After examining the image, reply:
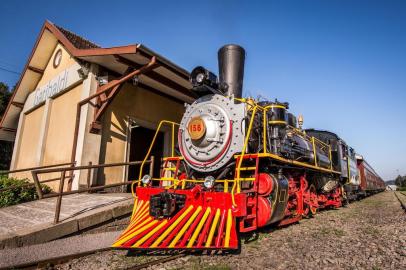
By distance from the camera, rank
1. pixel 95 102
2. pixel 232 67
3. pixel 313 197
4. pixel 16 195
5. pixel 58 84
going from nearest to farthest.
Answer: pixel 232 67
pixel 313 197
pixel 16 195
pixel 95 102
pixel 58 84

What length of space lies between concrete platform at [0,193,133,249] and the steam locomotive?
813 millimetres

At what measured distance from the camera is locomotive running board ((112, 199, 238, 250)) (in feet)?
12.3

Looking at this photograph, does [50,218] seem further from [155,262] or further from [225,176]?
[225,176]

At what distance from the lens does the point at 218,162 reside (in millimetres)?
5453

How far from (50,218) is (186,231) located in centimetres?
306

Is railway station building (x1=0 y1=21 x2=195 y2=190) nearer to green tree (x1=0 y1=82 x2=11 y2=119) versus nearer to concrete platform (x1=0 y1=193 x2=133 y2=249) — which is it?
concrete platform (x1=0 y1=193 x2=133 y2=249)

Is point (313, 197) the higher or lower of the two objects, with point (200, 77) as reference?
lower

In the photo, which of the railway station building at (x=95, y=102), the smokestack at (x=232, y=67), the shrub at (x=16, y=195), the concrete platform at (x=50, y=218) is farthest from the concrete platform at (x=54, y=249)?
the smokestack at (x=232, y=67)

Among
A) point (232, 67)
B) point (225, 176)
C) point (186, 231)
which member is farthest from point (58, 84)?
point (186, 231)

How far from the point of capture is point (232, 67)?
655 cm

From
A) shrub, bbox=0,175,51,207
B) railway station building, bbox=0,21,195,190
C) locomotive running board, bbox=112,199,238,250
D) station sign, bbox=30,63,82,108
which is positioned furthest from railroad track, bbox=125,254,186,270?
station sign, bbox=30,63,82,108

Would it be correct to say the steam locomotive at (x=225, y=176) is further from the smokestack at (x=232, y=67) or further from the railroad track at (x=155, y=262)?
the railroad track at (x=155, y=262)

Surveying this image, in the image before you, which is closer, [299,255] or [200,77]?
[299,255]

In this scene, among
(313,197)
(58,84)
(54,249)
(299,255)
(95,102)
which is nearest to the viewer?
(299,255)
